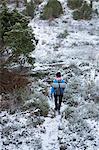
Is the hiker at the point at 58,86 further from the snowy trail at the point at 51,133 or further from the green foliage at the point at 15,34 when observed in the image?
the green foliage at the point at 15,34

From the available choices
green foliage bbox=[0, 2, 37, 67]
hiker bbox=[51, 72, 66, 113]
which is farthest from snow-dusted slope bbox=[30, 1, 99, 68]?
hiker bbox=[51, 72, 66, 113]

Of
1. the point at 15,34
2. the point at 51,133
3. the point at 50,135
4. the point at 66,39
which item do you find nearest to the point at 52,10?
the point at 66,39

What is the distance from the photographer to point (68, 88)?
11.8 meters

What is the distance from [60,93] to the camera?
998cm

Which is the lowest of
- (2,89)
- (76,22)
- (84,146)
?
(84,146)

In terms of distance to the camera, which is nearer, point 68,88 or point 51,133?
point 51,133

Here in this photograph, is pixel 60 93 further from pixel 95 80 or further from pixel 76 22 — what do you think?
pixel 76 22

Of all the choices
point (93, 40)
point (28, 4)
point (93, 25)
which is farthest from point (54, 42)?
point (28, 4)

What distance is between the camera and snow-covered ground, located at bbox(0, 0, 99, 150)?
894 centimetres

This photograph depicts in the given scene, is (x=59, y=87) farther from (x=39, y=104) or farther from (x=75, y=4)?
(x=75, y=4)

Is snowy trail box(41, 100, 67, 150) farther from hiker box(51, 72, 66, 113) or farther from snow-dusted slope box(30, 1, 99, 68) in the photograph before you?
snow-dusted slope box(30, 1, 99, 68)

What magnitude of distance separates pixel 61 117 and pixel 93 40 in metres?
7.16

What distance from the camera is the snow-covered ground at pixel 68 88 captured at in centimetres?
894

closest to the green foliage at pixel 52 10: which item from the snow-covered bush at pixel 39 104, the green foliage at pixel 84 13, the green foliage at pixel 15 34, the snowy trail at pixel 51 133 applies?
the green foliage at pixel 84 13
